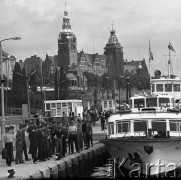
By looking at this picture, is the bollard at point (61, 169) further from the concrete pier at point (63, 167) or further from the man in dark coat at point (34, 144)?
the man in dark coat at point (34, 144)

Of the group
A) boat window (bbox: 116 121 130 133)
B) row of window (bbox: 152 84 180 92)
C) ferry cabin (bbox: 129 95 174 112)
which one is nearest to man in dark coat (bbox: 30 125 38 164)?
boat window (bbox: 116 121 130 133)

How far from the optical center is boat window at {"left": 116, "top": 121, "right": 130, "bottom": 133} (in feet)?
91.4

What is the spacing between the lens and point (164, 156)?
1002 inches

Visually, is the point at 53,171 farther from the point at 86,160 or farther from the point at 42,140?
the point at 86,160

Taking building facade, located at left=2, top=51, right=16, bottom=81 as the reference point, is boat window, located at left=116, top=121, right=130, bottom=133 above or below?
below

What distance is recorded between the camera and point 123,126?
28.1 metres

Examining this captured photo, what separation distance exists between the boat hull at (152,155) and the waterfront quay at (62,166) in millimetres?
2856

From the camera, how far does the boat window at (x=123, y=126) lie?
2786 cm

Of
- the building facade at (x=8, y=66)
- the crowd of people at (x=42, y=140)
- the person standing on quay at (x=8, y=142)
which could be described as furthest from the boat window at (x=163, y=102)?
the building facade at (x=8, y=66)

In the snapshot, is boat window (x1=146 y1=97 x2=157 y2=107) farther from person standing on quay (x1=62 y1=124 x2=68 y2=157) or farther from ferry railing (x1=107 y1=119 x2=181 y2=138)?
person standing on quay (x1=62 y1=124 x2=68 y2=157)

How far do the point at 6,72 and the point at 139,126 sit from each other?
489 ft

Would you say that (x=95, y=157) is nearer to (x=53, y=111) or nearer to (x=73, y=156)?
(x=73, y=156)

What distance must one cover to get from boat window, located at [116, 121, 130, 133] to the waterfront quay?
279 centimetres

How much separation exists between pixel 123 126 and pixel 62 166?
4080 mm
